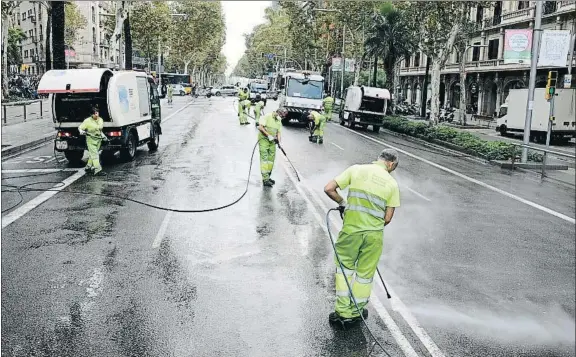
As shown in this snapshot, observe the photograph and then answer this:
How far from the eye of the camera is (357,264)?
5738 mm

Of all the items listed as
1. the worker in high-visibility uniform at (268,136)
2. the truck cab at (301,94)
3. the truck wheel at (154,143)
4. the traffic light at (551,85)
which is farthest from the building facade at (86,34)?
the worker in high-visibility uniform at (268,136)

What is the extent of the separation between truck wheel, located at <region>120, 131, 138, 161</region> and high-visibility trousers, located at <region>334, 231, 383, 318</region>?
454 inches

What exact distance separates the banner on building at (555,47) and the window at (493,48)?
29454 millimetres

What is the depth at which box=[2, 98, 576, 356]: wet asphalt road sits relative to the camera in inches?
213

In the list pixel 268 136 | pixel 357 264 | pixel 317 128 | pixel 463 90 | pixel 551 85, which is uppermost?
pixel 551 85

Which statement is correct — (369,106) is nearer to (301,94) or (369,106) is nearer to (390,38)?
(301,94)

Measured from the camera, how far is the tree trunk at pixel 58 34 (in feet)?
76.8

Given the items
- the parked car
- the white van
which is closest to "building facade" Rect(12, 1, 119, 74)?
the parked car

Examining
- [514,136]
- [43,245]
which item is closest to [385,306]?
[43,245]

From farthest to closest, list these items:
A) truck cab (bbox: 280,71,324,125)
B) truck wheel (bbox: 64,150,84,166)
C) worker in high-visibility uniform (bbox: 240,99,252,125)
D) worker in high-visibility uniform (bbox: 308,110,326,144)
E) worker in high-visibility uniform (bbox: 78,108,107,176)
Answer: truck cab (bbox: 280,71,324,125)
worker in high-visibility uniform (bbox: 240,99,252,125)
worker in high-visibility uniform (bbox: 308,110,326,144)
truck wheel (bbox: 64,150,84,166)
worker in high-visibility uniform (bbox: 78,108,107,176)

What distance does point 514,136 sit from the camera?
107 ft

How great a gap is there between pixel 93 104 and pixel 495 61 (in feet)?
122

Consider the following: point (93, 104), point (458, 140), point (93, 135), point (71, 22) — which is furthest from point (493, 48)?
point (71, 22)

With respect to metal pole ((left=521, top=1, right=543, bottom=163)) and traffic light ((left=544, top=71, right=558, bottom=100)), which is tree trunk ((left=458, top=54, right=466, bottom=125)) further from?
metal pole ((left=521, top=1, right=543, bottom=163))
